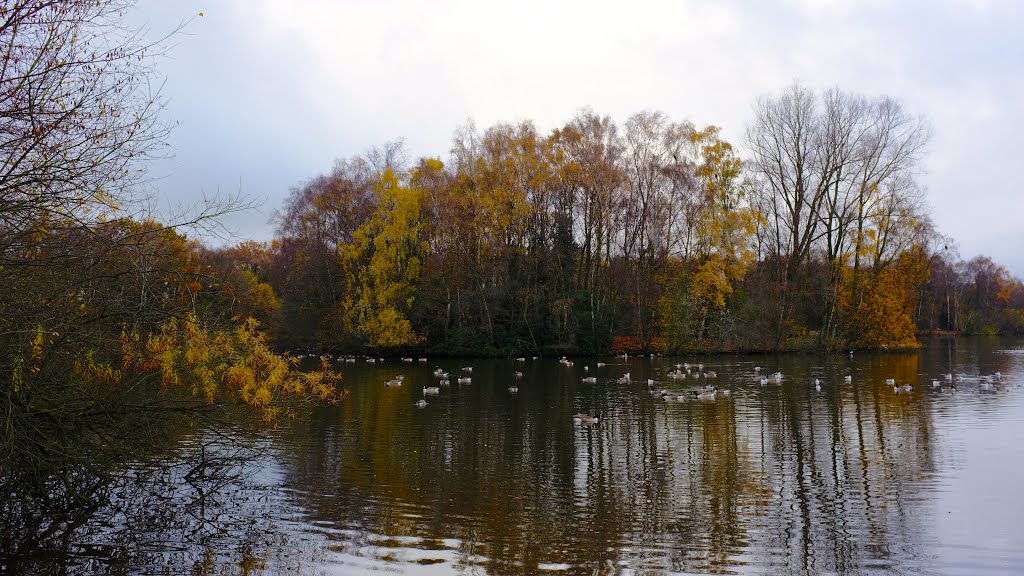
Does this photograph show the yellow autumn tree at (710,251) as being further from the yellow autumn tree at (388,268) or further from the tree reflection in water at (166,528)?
the tree reflection in water at (166,528)

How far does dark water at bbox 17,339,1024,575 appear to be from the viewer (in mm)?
8758

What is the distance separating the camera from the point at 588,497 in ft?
38.0

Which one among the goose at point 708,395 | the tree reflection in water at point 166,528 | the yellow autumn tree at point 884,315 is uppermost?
the yellow autumn tree at point 884,315

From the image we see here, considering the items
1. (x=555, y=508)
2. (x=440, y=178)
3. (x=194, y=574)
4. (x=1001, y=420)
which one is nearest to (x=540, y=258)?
(x=440, y=178)

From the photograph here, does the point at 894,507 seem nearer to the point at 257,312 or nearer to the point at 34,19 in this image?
the point at 34,19

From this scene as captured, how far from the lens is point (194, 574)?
8375mm

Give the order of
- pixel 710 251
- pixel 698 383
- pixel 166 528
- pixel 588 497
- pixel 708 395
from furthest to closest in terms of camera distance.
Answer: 1. pixel 710 251
2. pixel 698 383
3. pixel 708 395
4. pixel 588 497
5. pixel 166 528

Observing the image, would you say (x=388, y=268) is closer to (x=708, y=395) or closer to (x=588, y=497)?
(x=708, y=395)

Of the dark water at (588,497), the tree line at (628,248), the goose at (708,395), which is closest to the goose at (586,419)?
the dark water at (588,497)

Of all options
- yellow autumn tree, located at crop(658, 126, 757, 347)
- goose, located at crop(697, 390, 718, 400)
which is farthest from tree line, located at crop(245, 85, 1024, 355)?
goose, located at crop(697, 390, 718, 400)

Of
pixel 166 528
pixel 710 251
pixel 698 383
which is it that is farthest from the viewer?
pixel 710 251

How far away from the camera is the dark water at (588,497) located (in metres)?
8.76

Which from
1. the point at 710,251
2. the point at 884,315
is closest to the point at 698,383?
the point at 710,251

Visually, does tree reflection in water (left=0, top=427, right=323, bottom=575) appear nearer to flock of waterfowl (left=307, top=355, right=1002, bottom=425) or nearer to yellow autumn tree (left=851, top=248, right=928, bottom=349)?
flock of waterfowl (left=307, top=355, right=1002, bottom=425)
